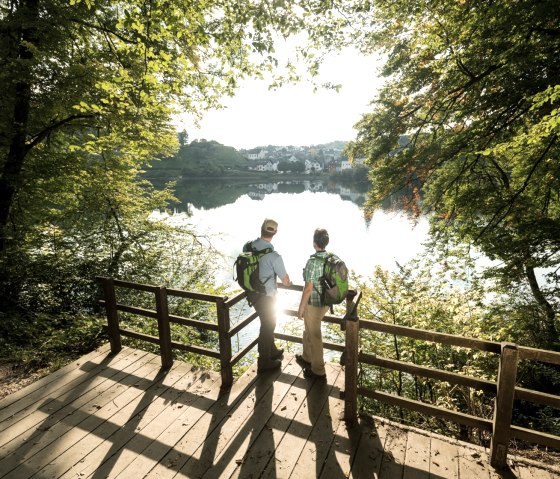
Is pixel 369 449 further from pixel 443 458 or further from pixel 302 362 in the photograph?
pixel 302 362

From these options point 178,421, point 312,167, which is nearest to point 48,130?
point 178,421

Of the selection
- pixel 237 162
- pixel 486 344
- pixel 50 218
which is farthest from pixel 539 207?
pixel 237 162

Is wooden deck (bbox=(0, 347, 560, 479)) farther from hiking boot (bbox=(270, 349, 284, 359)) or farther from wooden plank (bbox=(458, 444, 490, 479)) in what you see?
hiking boot (bbox=(270, 349, 284, 359))

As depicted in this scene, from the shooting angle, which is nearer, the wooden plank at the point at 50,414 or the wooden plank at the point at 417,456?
the wooden plank at the point at 417,456

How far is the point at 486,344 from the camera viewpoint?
3.20m

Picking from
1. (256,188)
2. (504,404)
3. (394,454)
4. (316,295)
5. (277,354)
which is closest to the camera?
(504,404)

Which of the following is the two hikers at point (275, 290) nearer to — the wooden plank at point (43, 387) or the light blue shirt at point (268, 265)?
the light blue shirt at point (268, 265)

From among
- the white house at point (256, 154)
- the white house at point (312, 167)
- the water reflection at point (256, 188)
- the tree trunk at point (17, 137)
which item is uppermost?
the white house at point (256, 154)

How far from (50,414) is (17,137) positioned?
27.3ft

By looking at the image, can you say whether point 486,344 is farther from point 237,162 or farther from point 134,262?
point 237,162

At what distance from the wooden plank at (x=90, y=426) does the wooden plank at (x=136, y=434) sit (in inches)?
4.7

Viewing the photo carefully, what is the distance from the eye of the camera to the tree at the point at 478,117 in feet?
16.3

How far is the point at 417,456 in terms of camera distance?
11.0ft

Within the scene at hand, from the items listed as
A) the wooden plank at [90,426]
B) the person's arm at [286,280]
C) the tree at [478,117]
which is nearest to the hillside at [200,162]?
the tree at [478,117]
